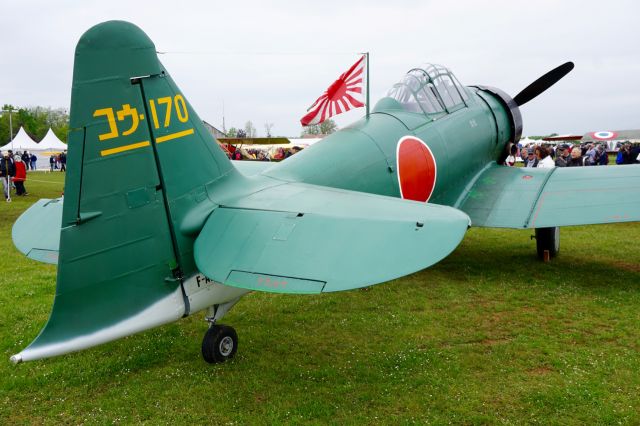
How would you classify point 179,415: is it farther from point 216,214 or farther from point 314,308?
point 314,308

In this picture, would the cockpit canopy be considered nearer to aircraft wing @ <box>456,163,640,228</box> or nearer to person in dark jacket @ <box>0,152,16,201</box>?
aircraft wing @ <box>456,163,640,228</box>

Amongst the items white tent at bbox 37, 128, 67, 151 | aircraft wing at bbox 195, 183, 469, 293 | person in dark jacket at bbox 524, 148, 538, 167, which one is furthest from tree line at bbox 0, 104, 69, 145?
aircraft wing at bbox 195, 183, 469, 293

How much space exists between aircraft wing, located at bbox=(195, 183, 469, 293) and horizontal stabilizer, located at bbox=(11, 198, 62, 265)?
186cm

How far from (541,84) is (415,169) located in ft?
15.6

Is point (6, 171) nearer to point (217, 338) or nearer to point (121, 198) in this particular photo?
point (217, 338)

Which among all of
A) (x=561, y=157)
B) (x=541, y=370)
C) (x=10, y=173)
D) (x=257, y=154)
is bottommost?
(x=257, y=154)

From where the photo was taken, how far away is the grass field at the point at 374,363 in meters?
3.48

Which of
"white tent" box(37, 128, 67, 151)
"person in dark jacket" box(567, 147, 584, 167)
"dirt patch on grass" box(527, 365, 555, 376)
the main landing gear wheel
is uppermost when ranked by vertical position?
"white tent" box(37, 128, 67, 151)

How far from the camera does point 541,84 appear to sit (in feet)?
29.4

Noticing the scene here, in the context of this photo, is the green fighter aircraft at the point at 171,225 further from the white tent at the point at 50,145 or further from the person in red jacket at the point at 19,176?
the white tent at the point at 50,145

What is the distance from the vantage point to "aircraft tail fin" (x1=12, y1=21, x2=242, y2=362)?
9.67ft

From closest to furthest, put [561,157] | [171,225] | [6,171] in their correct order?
[171,225] < [561,157] < [6,171]

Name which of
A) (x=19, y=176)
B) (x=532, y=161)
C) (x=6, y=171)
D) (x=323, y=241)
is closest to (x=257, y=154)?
(x=19, y=176)

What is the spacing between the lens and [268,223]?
3230 mm
